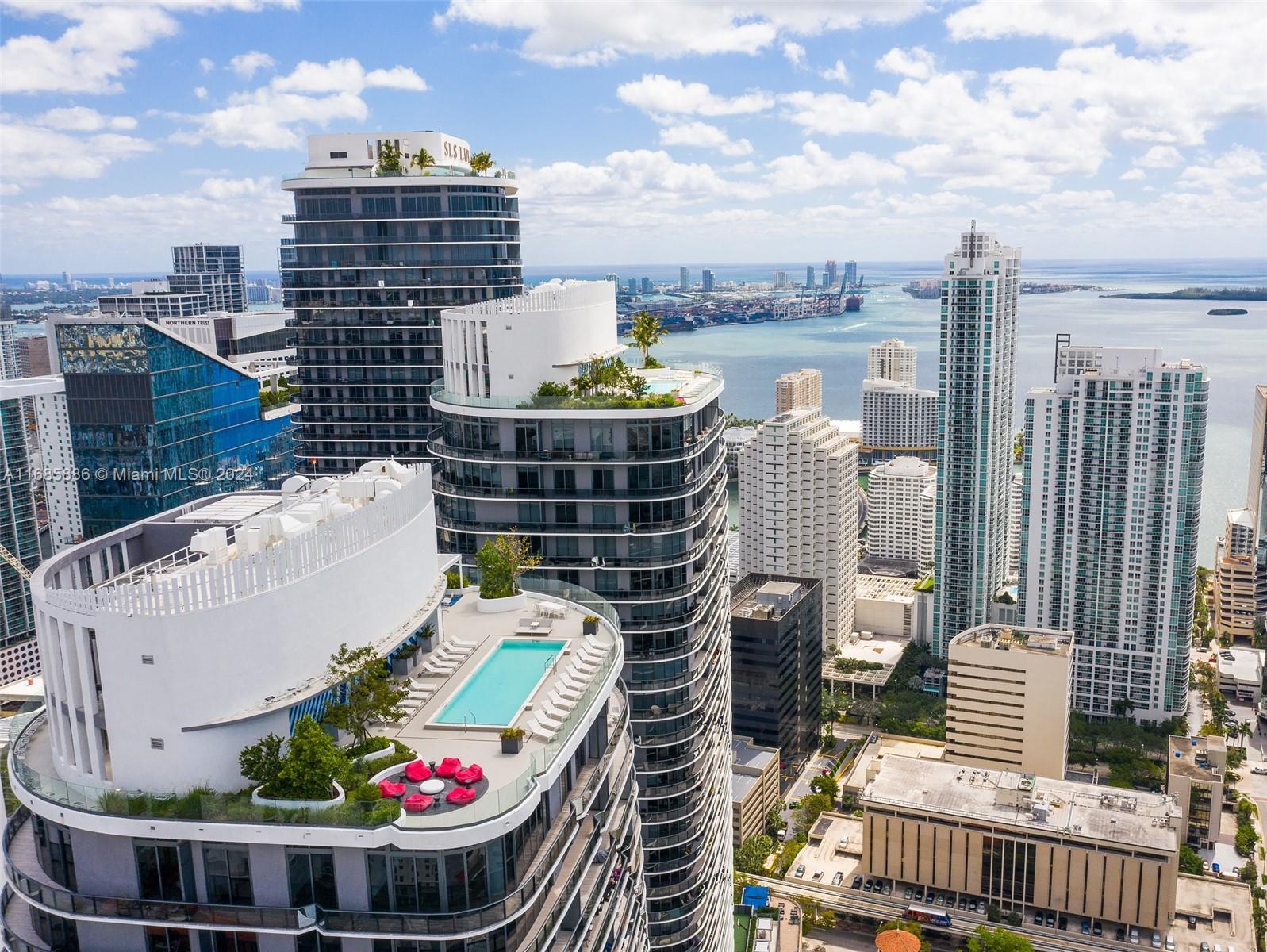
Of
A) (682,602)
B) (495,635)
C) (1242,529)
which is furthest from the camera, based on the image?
(1242,529)

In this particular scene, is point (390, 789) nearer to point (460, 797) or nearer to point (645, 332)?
point (460, 797)

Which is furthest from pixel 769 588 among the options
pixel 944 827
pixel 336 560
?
pixel 336 560

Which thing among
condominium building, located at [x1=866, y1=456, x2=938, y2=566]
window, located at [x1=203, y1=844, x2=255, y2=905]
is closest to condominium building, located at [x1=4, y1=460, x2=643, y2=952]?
window, located at [x1=203, y1=844, x2=255, y2=905]

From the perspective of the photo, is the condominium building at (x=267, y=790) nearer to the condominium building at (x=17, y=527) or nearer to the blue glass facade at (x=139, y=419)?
the blue glass facade at (x=139, y=419)

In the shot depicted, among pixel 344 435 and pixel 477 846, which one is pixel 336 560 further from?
pixel 344 435

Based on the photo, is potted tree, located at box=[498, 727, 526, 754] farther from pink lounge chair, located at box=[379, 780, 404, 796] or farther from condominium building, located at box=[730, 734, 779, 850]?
condominium building, located at box=[730, 734, 779, 850]

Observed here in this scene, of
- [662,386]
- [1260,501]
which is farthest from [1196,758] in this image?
[662,386]
